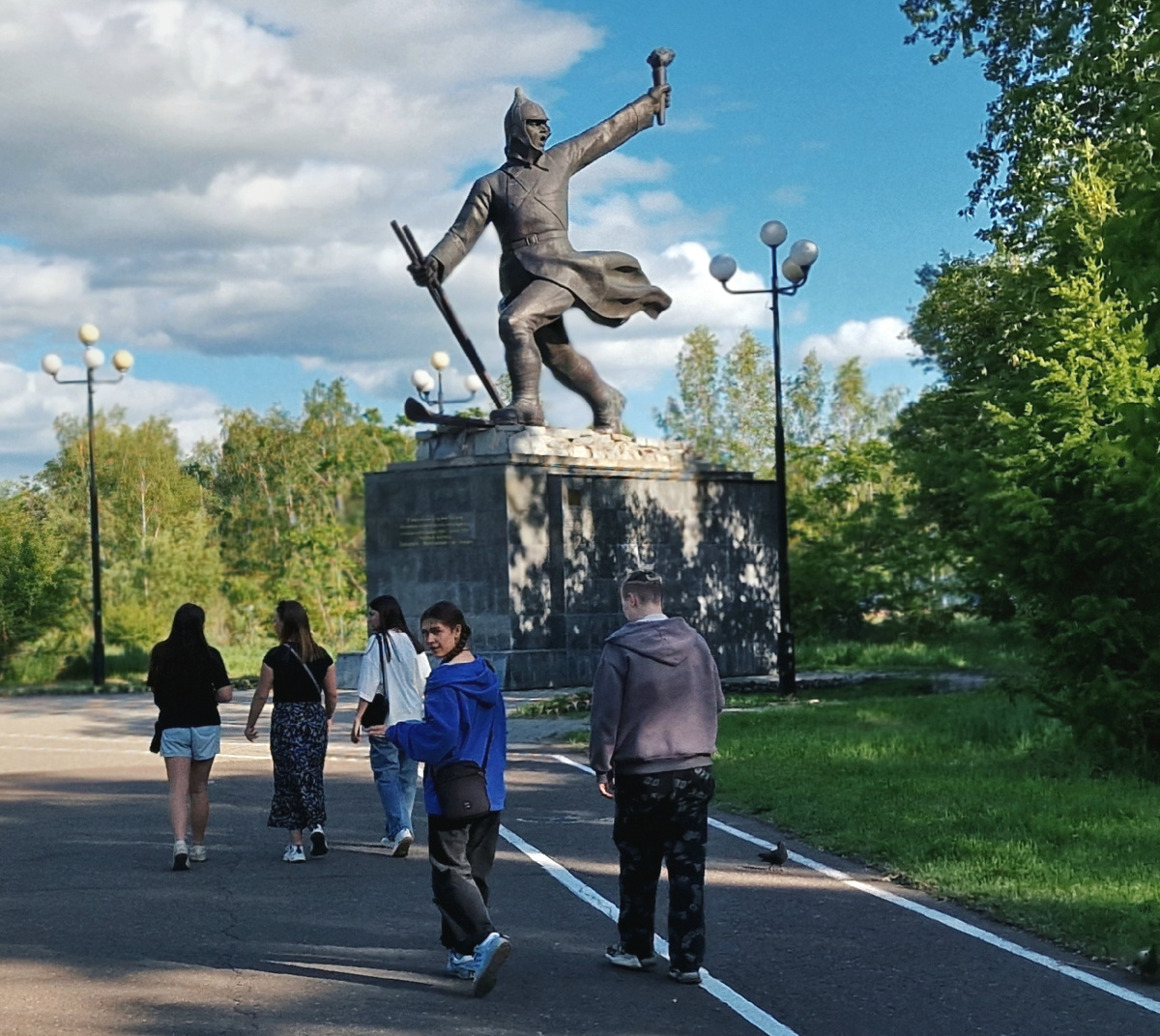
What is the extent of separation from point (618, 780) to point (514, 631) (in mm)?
16593

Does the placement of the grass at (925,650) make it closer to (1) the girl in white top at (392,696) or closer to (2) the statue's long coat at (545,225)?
(2) the statue's long coat at (545,225)

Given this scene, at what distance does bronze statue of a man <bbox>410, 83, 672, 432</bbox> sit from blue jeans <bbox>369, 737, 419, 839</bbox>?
13.7 m

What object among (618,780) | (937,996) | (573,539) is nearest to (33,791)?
(618,780)

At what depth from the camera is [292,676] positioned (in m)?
10.3

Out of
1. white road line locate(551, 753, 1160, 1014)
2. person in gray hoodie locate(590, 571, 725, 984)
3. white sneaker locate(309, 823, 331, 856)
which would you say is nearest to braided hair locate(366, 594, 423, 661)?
white sneaker locate(309, 823, 331, 856)

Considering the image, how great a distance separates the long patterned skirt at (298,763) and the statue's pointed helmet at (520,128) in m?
15.1

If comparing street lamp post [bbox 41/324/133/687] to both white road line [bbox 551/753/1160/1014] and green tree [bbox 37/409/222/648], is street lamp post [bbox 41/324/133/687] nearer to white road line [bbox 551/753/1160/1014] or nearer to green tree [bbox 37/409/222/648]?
green tree [bbox 37/409/222/648]

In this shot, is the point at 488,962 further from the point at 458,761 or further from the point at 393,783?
the point at 393,783

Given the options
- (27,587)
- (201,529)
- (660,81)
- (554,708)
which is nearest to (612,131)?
(660,81)

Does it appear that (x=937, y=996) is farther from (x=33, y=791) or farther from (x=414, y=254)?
(x=414, y=254)

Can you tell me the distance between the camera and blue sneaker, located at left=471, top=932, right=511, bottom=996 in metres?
6.46

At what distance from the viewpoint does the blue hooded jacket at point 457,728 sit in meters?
6.81

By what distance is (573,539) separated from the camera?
24375 mm

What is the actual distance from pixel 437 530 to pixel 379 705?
47.1 ft
